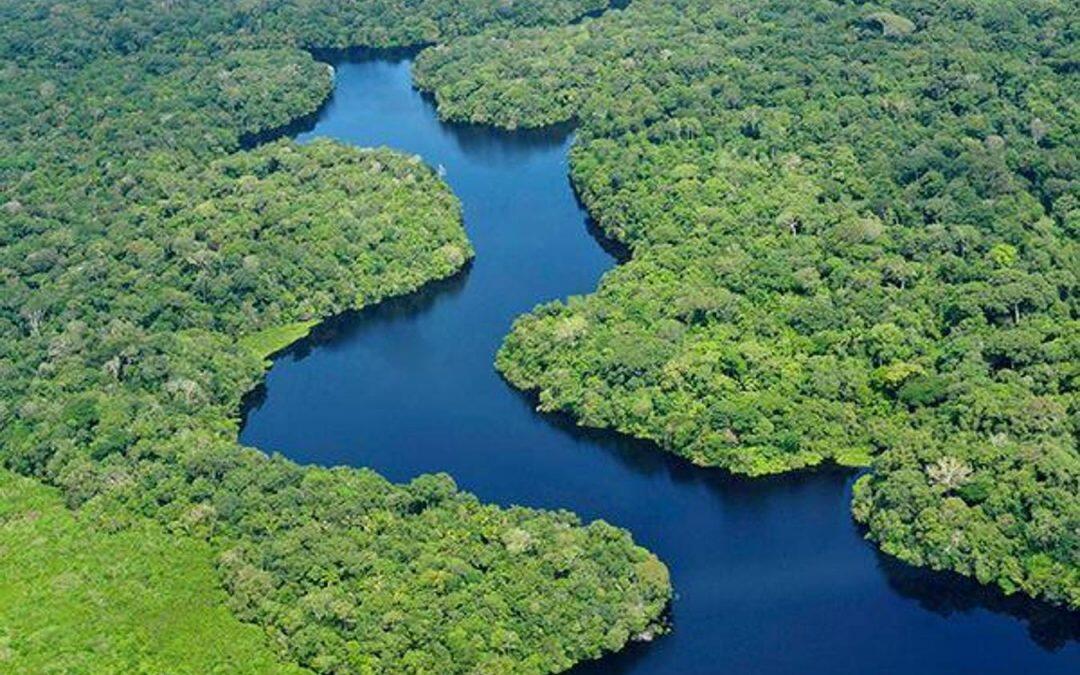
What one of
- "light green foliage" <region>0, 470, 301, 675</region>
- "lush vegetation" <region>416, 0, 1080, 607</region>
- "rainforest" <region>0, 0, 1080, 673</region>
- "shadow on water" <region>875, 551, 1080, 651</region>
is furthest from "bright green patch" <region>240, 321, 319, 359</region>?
"shadow on water" <region>875, 551, 1080, 651</region>

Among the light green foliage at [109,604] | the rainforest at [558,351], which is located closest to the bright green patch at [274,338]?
the rainforest at [558,351]

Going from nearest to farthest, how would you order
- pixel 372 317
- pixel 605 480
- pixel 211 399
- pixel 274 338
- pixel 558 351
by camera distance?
1. pixel 605 480
2. pixel 211 399
3. pixel 558 351
4. pixel 274 338
5. pixel 372 317

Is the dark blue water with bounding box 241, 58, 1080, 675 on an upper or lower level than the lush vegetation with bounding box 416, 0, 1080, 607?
lower

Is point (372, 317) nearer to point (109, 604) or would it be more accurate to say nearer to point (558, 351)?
point (558, 351)

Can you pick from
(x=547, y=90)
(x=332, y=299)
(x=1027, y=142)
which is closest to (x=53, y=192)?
(x=332, y=299)

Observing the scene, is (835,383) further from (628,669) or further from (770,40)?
(770,40)

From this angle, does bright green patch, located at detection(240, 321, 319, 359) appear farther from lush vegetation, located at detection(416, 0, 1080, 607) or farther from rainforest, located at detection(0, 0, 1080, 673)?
lush vegetation, located at detection(416, 0, 1080, 607)

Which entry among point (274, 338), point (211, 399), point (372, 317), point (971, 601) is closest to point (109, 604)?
point (211, 399)
